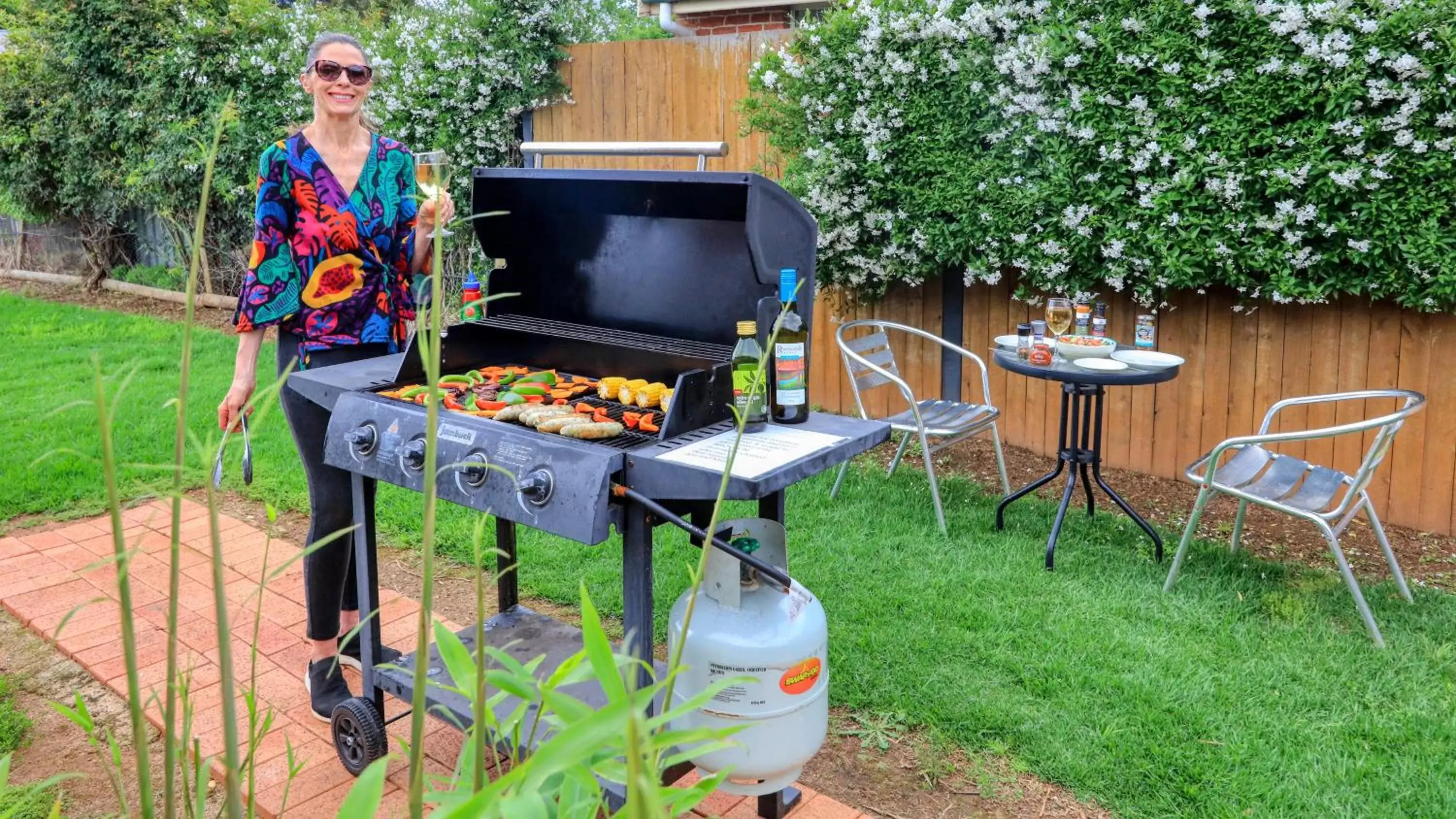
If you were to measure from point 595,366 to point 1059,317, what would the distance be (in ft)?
8.36

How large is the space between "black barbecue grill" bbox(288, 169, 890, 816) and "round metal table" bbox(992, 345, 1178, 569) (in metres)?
2.02

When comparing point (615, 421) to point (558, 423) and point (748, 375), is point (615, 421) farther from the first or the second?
point (748, 375)

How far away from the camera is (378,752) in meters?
2.93

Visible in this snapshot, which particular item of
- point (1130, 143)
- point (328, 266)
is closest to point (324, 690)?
point (328, 266)

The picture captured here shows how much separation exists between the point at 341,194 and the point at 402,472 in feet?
3.25

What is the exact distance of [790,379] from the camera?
269 centimetres

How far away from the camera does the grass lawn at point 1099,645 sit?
3006 mm

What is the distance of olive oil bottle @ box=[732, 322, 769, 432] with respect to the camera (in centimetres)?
259

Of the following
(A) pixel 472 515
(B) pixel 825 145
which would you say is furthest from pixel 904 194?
(A) pixel 472 515

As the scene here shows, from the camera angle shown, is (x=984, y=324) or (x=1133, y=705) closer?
(x=1133, y=705)

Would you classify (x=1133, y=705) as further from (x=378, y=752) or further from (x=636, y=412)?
(x=378, y=752)

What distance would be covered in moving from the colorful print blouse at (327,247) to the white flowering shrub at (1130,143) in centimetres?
336

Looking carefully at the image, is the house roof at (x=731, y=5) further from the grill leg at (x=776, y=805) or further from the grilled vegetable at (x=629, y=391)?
the grill leg at (x=776, y=805)

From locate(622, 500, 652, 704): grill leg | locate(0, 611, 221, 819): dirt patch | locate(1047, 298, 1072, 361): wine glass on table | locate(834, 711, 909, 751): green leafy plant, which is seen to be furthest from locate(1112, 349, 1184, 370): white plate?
locate(0, 611, 221, 819): dirt patch
